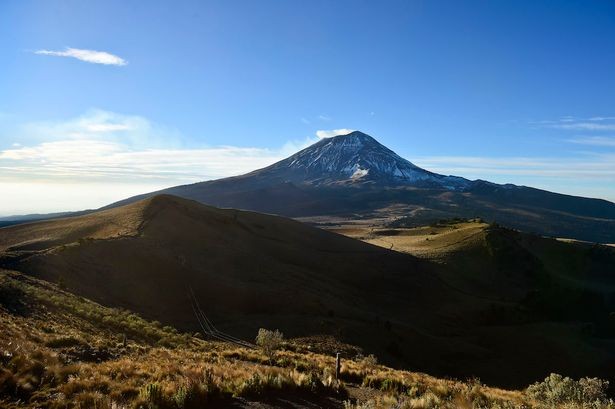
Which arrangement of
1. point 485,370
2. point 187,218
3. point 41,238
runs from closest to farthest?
point 485,370
point 41,238
point 187,218

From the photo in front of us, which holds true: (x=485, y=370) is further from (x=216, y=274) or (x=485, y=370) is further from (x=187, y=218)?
(x=187, y=218)

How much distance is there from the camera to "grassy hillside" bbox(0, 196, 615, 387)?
115 ft

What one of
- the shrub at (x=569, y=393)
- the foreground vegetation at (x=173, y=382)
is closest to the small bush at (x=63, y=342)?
the foreground vegetation at (x=173, y=382)

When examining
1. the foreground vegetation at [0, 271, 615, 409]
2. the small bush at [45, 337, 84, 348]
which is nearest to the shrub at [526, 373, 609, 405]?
the foreground vegetation at [0, 271, 615, 409]

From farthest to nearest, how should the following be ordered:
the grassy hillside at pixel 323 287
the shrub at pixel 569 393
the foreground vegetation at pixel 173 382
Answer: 1. the grassy hillside at pixel 323 287
2. the shrub at pixel 569 393
3. the foreground vegetation at pixel 173 382

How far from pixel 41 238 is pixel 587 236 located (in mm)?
205267

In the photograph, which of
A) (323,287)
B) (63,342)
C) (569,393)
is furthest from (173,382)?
(323,287)

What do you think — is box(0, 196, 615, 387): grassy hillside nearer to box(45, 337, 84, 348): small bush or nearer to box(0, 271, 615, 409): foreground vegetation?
box(0, 271, 615, 409): foreground vegetation

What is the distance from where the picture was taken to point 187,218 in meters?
60.9

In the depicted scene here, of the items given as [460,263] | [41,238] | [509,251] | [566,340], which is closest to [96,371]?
[41,238]

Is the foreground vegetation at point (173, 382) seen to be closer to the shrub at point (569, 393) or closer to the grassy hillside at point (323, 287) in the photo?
the shrub at point (569, 393)

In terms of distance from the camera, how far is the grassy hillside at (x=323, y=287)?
115 ft

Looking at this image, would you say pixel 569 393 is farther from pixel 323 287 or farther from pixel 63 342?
pixel 323 287

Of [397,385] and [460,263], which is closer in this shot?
[397,385]
